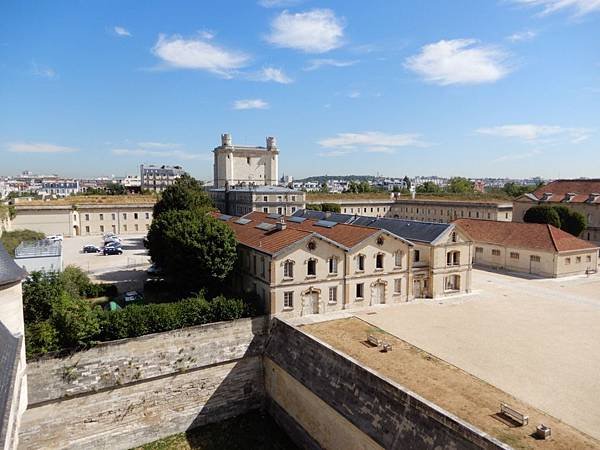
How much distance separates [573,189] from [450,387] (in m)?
61.4

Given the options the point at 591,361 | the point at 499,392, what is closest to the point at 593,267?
the point at 591,361

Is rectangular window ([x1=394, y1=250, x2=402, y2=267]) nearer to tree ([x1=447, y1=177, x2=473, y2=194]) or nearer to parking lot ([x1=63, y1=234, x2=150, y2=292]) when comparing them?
parking lot ([x1=63, y1=234, x2=150, y2=292])

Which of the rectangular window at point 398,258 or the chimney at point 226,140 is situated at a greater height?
the chimney at point 226,140

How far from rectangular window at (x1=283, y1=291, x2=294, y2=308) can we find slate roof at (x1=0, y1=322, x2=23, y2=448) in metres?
14.2

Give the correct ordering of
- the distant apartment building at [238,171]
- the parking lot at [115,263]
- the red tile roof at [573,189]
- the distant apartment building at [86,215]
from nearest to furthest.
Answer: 1. the parking lot at [115,263]
2. the red tile roof at [573,189]
3. the distant apartment building at [86,215]
4. the distant apartment building at [238,171]

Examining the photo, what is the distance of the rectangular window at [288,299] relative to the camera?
89.7 ft

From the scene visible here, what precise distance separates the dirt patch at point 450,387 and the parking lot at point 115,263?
2039 centimetres

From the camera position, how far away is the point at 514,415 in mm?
15477

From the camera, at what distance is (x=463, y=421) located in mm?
14906

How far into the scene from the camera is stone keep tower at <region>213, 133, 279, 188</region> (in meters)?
81.9

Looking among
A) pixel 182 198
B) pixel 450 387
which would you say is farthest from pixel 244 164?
pixel 450 387

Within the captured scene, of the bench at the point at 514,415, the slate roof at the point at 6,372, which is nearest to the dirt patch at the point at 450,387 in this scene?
the bench at the point at 514,415

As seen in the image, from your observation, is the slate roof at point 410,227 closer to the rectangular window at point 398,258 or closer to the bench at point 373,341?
the rectangular window at point 398,258

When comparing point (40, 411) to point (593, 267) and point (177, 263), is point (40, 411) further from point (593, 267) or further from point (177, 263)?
point (593, 267)
